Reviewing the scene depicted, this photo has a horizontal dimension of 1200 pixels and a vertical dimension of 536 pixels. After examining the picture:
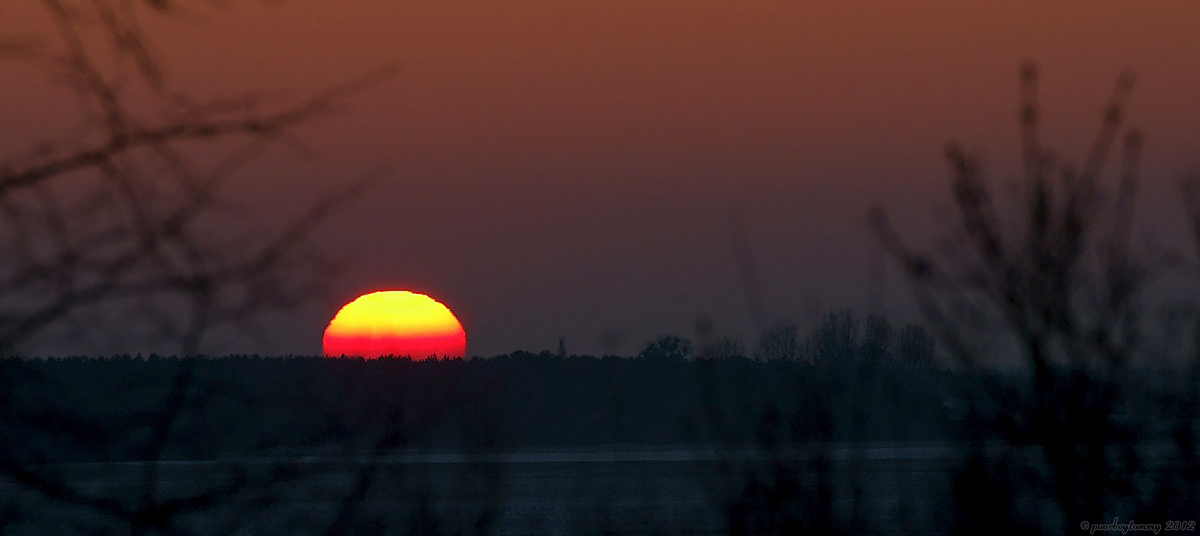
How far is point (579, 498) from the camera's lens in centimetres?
1647

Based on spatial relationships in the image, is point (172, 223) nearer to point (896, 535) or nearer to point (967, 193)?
point (967, 193)

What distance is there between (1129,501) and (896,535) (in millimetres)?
5525

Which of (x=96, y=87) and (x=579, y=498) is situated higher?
(x=96, y=87)

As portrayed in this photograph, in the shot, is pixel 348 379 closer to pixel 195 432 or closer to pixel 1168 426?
pixel 195 432

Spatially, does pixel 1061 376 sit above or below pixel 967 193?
below

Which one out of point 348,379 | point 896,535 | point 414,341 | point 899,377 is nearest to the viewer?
point 348,379

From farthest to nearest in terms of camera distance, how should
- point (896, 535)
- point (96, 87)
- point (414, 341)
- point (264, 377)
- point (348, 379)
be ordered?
point (896, 535) < point (414, 341) < point (348, 379) < point (264, 377) < point (96, 87)

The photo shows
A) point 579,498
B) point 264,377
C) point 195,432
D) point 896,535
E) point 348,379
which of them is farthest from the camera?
point 579,498

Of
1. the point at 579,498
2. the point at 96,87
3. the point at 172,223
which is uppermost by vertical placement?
the point at 96,87

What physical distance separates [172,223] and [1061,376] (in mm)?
2702

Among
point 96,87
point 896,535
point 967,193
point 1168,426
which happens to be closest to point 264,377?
point 96,87

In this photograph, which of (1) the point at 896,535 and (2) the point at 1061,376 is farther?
(1) the point at 896,535

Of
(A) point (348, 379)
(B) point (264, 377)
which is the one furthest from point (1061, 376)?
(B) point (264, 377)

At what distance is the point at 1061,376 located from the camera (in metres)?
3.65
